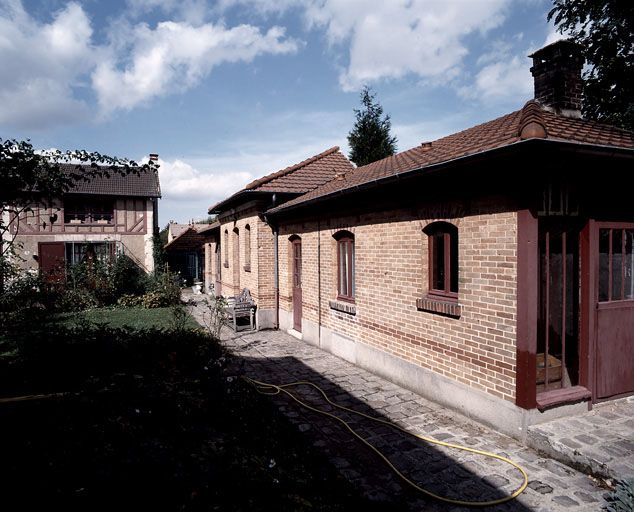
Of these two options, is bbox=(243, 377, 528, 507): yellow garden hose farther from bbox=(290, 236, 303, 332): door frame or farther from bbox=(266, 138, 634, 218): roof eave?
bbox=(290, 236, 303, 332): door frame

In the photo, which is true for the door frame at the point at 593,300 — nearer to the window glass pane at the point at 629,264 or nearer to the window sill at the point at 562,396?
the window sill at the point at 562,396

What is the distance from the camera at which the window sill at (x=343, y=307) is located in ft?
27.0

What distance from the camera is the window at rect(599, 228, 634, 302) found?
17.2 ft

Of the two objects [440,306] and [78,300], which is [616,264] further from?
[78,300]

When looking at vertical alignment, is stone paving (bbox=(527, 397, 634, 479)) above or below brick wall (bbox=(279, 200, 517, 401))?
below

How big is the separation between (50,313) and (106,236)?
8283mm

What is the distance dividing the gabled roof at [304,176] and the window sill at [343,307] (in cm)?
398

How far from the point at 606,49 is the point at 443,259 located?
36.9 feet

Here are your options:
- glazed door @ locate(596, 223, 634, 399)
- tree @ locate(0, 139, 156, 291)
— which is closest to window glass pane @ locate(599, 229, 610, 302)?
glazed door @ locate(596, 223, 634, 399)

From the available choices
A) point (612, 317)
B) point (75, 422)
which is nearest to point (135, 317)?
point (75, 422)

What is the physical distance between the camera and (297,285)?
1134 centimetres

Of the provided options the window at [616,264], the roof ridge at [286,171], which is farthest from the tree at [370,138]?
the window at [616,264]

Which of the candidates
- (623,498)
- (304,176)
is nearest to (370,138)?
(304,176)

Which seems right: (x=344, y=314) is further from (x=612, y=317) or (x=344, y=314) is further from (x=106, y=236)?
(x=106, y=236)
